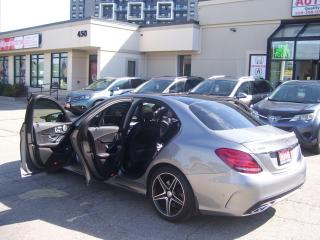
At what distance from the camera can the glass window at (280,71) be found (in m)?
18.3

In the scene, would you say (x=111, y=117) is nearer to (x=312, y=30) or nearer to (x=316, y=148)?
(x=316, y=148)

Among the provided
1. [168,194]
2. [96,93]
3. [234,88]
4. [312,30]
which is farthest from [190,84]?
[168,194]

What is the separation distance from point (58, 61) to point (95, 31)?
483 centimetres

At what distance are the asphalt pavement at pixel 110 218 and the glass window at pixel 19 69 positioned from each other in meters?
24.1

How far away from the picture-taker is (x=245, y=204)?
14.1ft

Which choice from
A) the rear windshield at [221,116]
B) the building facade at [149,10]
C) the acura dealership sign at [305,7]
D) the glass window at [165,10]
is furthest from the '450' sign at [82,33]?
the glass window at [165,10]

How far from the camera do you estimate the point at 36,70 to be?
2775 cm

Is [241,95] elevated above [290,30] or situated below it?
below

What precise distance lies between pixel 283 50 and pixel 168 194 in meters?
15.0

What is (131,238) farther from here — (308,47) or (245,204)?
(308,47)

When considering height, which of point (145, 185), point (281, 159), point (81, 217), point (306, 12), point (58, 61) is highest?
point (306, 12)

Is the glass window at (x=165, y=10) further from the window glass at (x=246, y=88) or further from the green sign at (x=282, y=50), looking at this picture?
the window glass at (x=246, y=88)

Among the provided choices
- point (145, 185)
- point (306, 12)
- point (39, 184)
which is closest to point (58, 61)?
point (306, 12)

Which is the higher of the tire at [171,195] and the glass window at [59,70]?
the glass window at [59,70]
